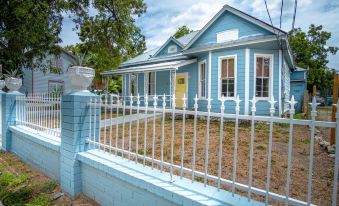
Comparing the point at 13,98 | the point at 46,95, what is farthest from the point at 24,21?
the point at 46,95

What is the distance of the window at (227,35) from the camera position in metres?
11.2

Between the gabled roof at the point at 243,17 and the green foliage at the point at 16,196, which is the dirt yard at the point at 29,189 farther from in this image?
the gabled roof at the point at 243,17

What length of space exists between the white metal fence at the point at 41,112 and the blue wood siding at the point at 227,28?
8.89 meters

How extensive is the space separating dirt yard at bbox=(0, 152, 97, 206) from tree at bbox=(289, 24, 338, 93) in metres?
33.4

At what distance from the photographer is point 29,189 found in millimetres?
4246

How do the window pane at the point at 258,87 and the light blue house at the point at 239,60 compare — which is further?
the window pane at the point at 258,87

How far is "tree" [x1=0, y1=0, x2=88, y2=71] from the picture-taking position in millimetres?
9336

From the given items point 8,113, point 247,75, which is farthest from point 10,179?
point 247,75

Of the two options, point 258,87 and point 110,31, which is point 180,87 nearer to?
point 258,87

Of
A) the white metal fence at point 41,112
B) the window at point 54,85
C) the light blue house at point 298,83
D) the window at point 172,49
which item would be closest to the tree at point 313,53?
the light blue house at point 298,83

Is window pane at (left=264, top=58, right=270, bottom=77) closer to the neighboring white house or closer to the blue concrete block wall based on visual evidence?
the blue concrete block wall

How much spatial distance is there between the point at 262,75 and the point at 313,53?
28.9 meters

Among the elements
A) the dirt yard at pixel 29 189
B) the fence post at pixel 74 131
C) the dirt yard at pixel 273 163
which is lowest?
the dirt yard at pixel 29 189

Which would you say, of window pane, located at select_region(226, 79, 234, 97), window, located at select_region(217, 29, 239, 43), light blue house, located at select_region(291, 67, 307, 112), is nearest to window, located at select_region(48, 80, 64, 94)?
window, located at select_region(217, 29, 239, 43)
